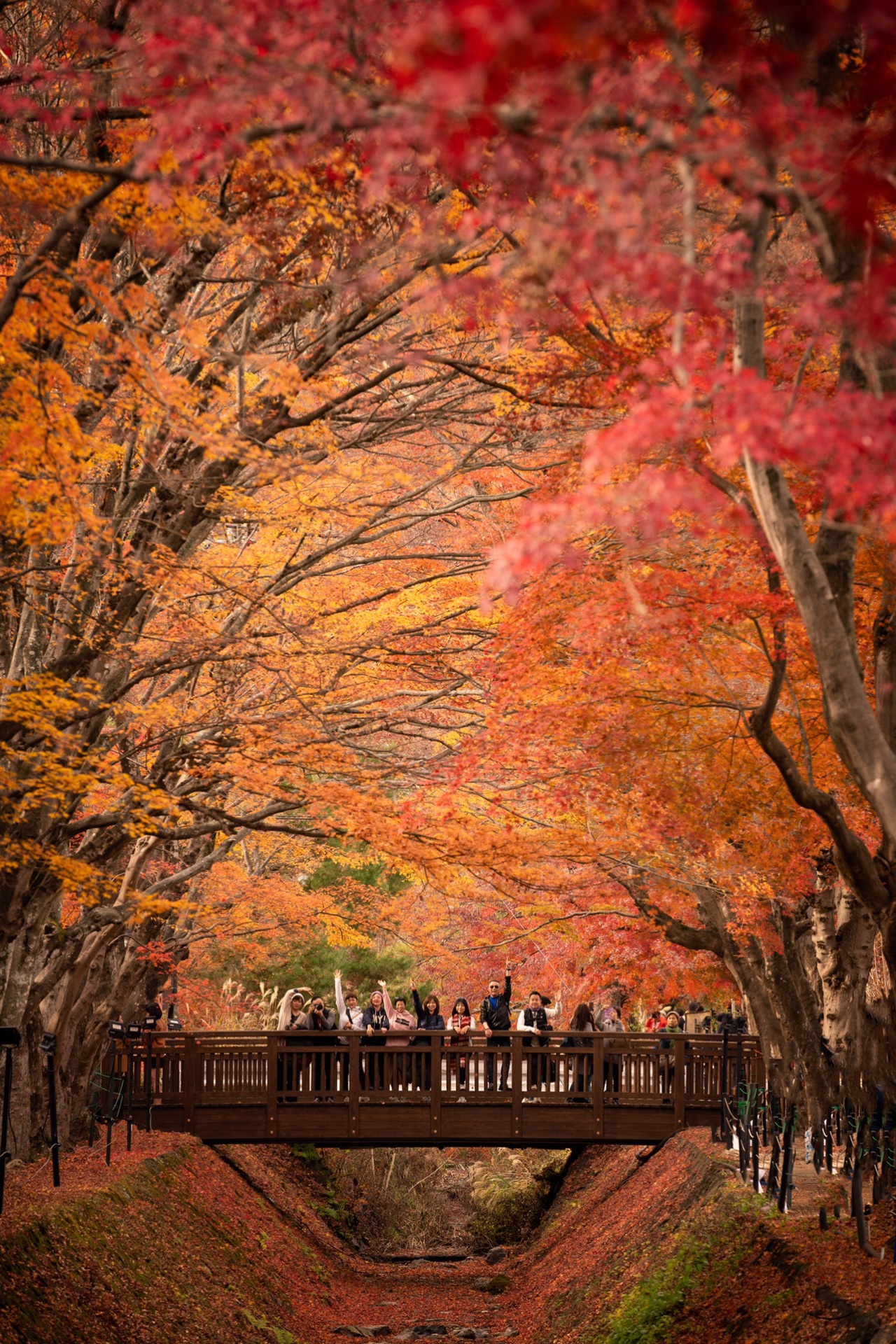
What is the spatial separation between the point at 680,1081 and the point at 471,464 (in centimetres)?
1064

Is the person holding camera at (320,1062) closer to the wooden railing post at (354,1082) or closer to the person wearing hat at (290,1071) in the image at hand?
the person wearing hat at (290,1071)

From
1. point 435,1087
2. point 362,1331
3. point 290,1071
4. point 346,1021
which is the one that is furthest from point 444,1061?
point 362,1331

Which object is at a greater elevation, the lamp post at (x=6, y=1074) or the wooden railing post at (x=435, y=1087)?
the lamp post at (x=6, y=1074)

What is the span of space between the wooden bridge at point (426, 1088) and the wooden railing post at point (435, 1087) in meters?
0.02

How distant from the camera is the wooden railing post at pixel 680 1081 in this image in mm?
18297

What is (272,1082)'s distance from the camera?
1805cm

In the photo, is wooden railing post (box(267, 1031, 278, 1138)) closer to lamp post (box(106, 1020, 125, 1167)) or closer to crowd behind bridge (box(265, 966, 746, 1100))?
crowd behind bridge (box(265, 966, 746, 1100))

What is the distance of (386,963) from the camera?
29.1 meters

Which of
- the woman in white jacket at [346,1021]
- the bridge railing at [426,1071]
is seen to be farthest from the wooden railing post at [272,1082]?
the woman in white jacket at [346,1021]

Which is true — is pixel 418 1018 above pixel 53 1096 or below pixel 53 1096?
above

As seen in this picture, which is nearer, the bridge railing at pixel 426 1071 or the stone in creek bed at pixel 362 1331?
the stone in creek bed at pixel 362 1331

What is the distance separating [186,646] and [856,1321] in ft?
24.7

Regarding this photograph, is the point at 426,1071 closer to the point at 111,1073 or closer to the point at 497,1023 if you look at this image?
the point at 497,1023

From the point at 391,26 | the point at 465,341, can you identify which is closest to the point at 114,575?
the point at 465,341
